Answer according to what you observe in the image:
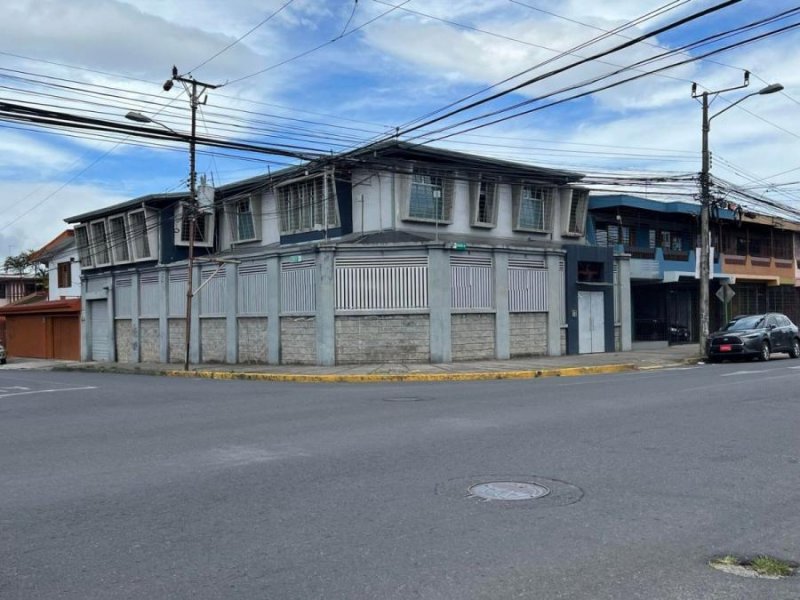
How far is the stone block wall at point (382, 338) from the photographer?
23.9 meters

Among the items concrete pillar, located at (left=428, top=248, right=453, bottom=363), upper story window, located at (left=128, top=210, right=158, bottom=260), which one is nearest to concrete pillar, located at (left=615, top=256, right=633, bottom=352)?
concrete pillar, located at (left=428, top=248, right=453, bottom=363)

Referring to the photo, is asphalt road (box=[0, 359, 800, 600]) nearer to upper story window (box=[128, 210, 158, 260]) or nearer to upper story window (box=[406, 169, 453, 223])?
upper story window (box=[406, 169, 453, 223])

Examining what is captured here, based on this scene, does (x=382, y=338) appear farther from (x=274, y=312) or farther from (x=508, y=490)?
(x=508, y=490)

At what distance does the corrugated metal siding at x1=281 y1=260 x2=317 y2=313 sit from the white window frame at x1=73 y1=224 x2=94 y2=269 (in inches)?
677

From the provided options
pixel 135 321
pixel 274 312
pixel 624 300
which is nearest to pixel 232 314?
pixel 274 312

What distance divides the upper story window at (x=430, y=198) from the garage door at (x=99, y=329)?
17450 millimetres

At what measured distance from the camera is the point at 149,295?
32062 millimetres

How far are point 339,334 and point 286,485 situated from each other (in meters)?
17.0

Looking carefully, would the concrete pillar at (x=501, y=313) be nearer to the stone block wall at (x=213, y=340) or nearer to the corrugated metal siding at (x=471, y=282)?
the corrugated metal siding at (x=471, y=282)

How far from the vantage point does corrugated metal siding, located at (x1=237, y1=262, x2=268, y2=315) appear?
26156 millimetres

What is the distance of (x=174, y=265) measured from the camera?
30.2m

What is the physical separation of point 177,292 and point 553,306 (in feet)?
48.8

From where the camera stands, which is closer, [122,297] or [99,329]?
[122,297]

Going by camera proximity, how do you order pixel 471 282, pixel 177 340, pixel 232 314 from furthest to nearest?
pixel 177 340 < pixel 232 314 < pixel 471 282
